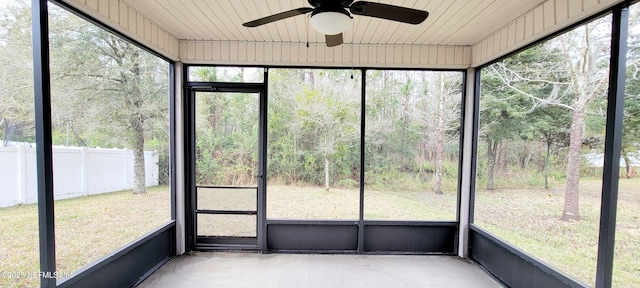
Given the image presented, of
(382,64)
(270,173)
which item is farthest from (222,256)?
(382,64)

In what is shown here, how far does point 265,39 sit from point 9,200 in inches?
98.7

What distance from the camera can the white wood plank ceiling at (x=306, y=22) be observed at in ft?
7.38

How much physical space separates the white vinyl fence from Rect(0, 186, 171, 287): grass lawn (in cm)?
7

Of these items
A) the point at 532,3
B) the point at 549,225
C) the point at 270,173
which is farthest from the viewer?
the point at 270,173

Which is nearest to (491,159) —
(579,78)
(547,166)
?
(547,166)

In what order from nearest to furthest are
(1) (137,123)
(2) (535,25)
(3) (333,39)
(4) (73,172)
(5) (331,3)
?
1. (5) (331,3)
2. (3) (333,39)
3. (4) (73,172)
4. (2) (535,25)
5. (1) (137,123)

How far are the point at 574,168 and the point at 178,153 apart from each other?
4.06 meters

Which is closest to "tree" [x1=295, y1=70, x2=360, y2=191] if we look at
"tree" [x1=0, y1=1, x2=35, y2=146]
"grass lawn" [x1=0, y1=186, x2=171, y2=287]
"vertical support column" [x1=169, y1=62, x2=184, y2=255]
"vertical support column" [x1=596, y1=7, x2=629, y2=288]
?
"vertical support column" [x1=169, y1=62, x2=184, y2=255]

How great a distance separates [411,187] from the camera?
3.50 m

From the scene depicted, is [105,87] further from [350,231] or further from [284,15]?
[350,231]

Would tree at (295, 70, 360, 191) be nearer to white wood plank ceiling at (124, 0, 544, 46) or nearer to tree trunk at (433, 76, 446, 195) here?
Result: white wood plank ceiling at (124, 0, 544, 46)

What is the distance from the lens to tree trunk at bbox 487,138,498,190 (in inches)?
122

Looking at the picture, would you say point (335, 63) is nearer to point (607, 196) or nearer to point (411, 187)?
point (411, 187)

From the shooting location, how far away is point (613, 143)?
1783 millimetres
